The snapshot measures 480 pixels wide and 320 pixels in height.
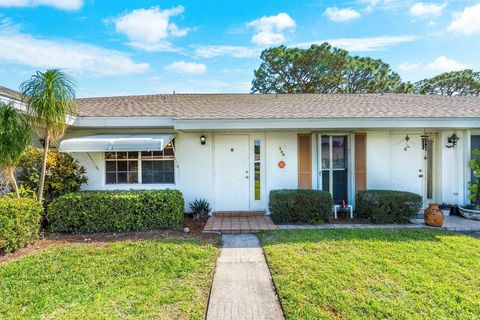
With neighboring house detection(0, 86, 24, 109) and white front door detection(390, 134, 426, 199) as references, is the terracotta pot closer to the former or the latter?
white front door detection(390, 134, 426, 199)

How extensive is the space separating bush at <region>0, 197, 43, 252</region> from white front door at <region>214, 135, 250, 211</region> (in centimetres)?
619

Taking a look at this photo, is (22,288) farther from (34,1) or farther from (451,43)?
(451,43)

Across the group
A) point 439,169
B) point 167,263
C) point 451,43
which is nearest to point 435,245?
point 439,169

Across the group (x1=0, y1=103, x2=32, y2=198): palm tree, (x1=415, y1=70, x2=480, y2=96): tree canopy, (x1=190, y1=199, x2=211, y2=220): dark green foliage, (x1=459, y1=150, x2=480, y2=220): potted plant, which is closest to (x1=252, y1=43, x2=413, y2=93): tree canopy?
(x1=415, y1=70, x2=480, y2=96): tree canopy

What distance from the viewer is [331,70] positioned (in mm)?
26750

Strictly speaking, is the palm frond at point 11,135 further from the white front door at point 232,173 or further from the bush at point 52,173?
the white front door at point 232,173

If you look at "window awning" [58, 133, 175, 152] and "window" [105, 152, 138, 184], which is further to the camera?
"window" [105, 152, 138, 184]

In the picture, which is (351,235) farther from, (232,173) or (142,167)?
(142,167)

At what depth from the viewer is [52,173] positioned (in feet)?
29.2

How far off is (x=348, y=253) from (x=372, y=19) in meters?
12.6

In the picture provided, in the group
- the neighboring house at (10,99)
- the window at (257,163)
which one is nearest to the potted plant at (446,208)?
the window at (257,163)

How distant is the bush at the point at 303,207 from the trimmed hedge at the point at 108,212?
158 inches

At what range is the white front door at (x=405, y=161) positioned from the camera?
11.0 meters

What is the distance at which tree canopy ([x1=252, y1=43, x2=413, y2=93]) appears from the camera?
26.5 m
